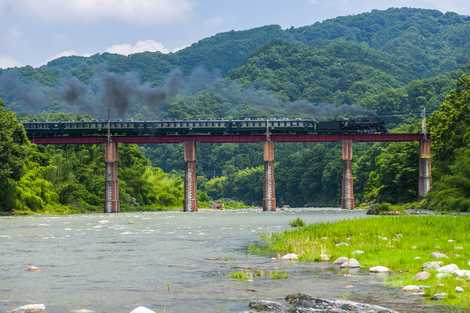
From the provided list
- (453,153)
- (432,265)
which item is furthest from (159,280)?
(453,153)

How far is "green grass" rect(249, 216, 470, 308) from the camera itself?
31073mm

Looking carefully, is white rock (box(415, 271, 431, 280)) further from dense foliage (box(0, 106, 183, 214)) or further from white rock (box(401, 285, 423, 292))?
dense foliage (box(0, 106, 183, 214))

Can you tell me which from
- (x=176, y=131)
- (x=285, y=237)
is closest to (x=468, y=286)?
(x=285, y=237)

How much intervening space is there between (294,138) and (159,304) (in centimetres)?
12529

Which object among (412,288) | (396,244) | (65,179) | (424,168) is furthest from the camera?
(65,179)

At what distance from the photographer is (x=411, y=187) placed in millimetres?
140750

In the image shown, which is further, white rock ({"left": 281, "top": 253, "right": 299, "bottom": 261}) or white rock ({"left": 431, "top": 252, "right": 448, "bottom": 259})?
white rock ({"left": 281, "top": 253, "right": 299, "bottom": 261})

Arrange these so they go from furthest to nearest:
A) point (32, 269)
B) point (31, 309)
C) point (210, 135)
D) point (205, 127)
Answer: point (205, 127) < point (210, 135) < point (32, 269) < point (31, 309)

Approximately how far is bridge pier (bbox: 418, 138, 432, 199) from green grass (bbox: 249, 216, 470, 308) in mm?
77806

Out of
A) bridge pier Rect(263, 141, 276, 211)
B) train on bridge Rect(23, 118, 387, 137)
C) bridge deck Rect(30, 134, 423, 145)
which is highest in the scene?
train on bridge Rect(23, 118, 387, 137)

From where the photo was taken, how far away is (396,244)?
138 feet

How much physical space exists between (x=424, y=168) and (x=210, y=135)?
1486 inches

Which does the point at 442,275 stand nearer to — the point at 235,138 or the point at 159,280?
the point at 159,280

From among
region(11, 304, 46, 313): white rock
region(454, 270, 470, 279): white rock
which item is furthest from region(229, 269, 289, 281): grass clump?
region(11, 304, 46, 313): white rock
